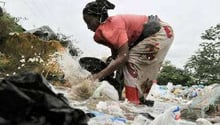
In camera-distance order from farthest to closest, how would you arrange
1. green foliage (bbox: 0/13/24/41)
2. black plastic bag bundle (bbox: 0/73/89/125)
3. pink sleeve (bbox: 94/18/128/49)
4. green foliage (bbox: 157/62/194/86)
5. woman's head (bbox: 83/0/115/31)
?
1. green foliage (bbox: 157/62/194/86)
2. green foliage (bbox: 0/13/24/41)
3. woman's head (bbox: 83/0/115/31)
4. pink sleeve (bbox: 94/18/128/49)
5. black plastic bag bundle (bbox: 0/73/89/125)

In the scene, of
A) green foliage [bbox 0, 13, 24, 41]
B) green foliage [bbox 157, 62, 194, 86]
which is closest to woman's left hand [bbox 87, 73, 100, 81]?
green foliage [bbox 0, 13, 24, 41]

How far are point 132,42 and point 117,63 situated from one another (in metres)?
0.25

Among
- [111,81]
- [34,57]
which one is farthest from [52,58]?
[111,81]

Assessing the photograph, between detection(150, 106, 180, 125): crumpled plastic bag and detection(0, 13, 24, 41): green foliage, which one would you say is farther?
detection(0, 13, 24, 41): green foliage

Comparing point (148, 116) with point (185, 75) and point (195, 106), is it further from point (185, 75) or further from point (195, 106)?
point (185, 75)

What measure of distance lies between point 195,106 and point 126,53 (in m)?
0.60

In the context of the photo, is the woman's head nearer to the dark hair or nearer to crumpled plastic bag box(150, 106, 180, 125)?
the dark hair

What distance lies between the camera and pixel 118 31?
375 cm

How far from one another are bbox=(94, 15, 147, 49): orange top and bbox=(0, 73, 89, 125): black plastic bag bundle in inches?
87.2

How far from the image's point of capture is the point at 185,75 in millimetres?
13781

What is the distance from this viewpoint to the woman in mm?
3783

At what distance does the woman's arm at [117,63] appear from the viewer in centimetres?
378

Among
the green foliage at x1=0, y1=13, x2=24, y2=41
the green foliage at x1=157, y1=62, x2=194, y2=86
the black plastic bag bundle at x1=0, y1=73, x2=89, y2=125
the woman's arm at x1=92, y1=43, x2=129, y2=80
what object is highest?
the black plastic bag bundle at x1=0, y1=73, x2=89, y2=125

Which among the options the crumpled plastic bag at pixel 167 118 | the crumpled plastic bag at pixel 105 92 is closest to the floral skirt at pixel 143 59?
the crumpled plastic bag at pixel 105 92
